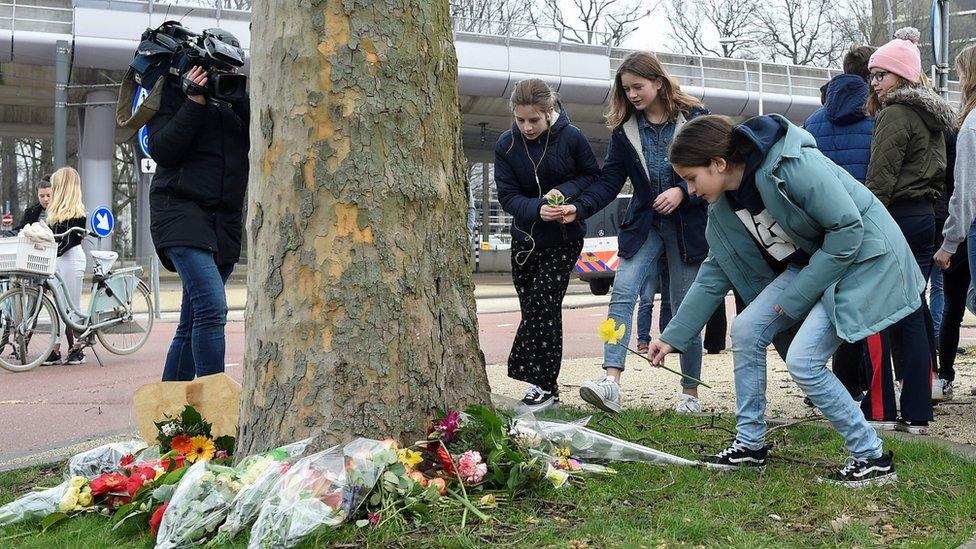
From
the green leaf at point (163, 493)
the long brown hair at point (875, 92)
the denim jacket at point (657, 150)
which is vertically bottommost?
the green leaf at point (163, 493)

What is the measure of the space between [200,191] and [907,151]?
342 centimetres

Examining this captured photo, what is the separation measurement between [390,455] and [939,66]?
28.0 feet

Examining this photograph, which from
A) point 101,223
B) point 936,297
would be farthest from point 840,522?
point 101,223

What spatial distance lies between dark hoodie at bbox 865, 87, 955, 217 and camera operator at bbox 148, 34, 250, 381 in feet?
10.1

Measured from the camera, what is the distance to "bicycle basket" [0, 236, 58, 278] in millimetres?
8711

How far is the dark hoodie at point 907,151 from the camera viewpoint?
5094 millimetres

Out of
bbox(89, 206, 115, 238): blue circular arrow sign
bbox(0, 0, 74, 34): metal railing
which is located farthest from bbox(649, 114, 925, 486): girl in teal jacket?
bbox(0, 0, 74, 34): metal railing

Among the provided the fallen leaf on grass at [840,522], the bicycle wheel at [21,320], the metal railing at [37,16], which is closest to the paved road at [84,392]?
the bicycle wheel at [21,320]

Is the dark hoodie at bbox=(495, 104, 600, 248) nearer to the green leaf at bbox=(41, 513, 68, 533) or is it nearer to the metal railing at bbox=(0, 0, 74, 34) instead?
the green leaf at bbox=(41, 513, 68, 533)

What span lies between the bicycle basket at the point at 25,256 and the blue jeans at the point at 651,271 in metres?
5.42

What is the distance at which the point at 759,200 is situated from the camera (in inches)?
154

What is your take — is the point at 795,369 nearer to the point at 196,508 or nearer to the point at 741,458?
the point at 741,458

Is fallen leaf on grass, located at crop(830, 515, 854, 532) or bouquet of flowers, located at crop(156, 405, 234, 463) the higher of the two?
bouquet of flowers, located at crop(156, 405, 234, 463)

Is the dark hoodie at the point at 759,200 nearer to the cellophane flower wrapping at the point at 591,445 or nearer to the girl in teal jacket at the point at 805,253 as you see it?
the girl in teal jacket at the point at 805,253
